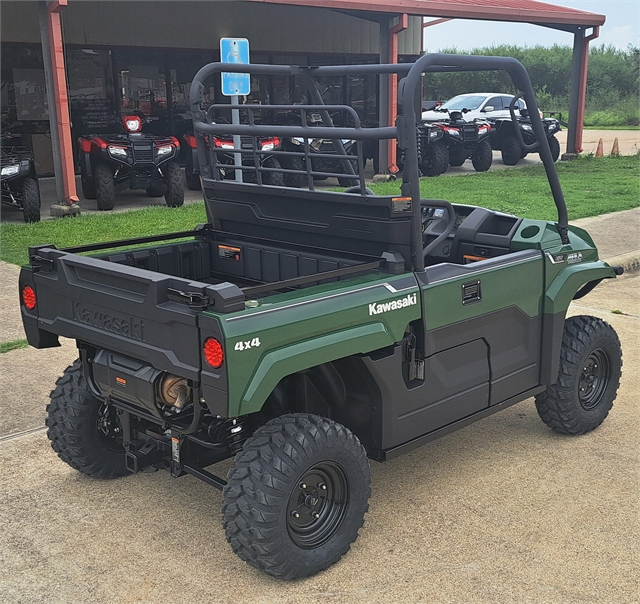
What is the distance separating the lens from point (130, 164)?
12.2 metres

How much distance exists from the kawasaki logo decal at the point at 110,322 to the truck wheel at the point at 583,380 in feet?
7.36

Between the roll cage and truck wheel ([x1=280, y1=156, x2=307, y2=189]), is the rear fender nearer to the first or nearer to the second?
the roll cage

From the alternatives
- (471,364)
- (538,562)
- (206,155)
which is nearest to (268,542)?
(538,562)

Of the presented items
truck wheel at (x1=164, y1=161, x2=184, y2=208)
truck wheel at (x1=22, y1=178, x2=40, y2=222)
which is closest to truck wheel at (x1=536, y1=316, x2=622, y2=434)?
truck wheel at (x1=22, y1=178, x2=40, y2=222)

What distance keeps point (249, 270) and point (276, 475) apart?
144 cm

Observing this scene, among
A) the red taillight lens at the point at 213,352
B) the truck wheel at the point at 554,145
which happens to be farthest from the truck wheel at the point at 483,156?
the red taillight lens at the point at 213,352

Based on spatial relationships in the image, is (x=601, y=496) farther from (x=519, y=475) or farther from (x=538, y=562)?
(x=538, y=562)

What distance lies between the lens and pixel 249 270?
14.2ft

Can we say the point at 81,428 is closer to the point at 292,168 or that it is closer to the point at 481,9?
the point at 292,168

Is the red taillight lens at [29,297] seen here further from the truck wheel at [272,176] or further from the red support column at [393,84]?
the red support column at [393,84]

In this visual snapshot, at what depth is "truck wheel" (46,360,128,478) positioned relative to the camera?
3.96 meters

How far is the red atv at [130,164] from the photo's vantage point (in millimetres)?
12242

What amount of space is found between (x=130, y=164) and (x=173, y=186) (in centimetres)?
70

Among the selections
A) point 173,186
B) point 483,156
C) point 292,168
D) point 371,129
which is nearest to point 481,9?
point 483,156
